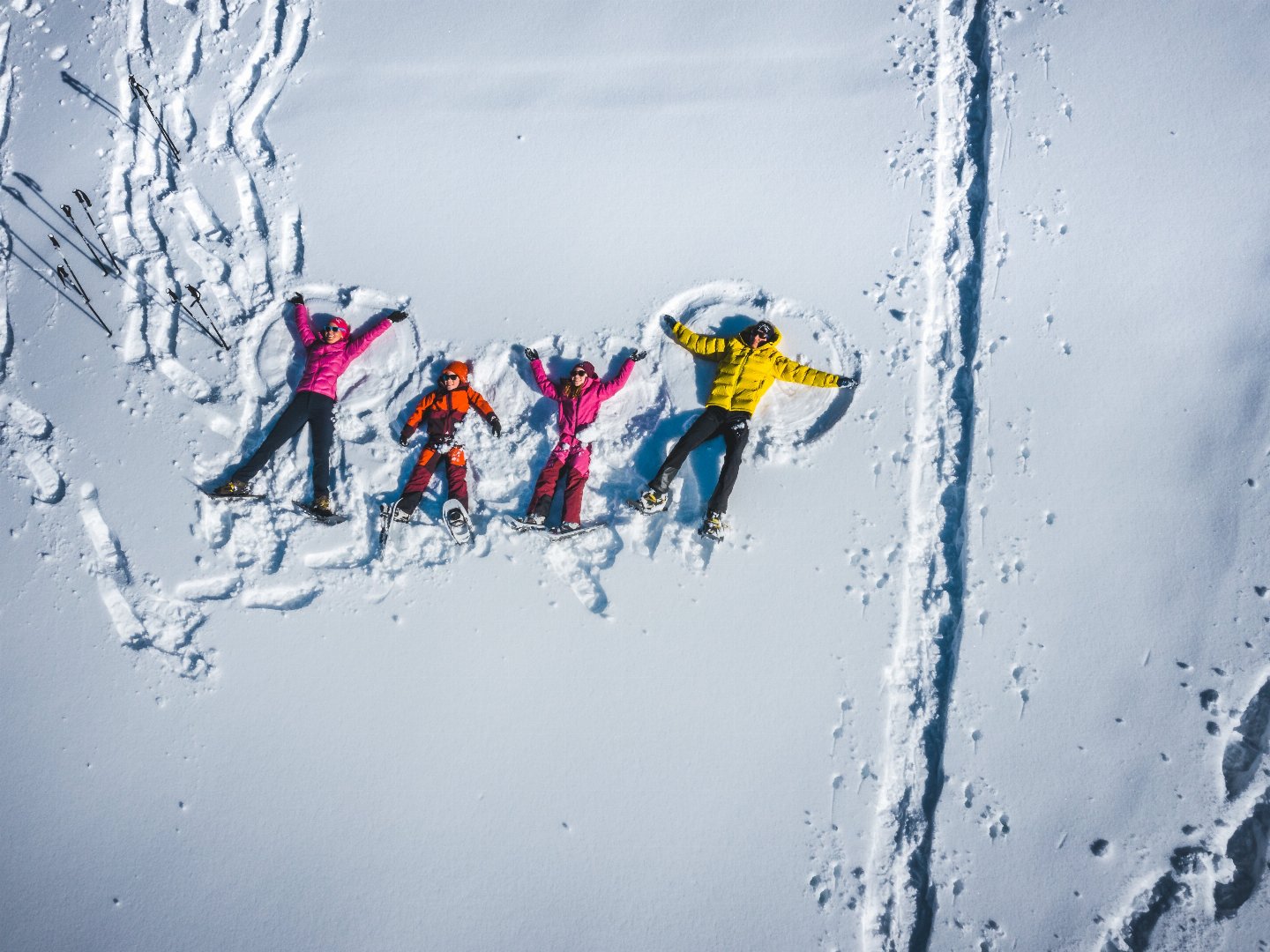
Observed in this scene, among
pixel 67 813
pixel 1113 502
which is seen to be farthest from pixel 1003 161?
pixel 67 813

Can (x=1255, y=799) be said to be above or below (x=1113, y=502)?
below

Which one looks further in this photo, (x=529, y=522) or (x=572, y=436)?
(x=572, y=436)

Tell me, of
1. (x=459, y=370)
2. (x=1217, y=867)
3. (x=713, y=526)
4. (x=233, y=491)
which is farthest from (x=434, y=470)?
(x=1217, y=867)

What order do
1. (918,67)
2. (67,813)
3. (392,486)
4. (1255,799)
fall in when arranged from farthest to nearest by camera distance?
(918,67)
(392,486)
(67,813)
(1255,799)

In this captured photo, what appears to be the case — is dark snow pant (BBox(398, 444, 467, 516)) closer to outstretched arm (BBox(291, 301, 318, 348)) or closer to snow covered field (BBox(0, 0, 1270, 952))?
snow covered field (BBox(0, 0, 1270, 952))

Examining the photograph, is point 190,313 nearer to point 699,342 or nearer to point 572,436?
point 572,436

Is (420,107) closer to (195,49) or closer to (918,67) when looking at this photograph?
(195,49)
